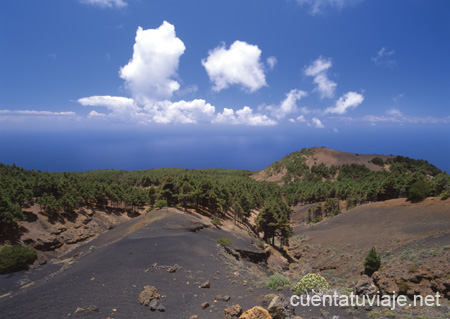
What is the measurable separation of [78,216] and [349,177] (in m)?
113

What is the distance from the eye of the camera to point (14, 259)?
2670cm

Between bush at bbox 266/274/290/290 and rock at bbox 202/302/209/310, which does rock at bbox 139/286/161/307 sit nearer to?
rock at bbox 202/302/209/310

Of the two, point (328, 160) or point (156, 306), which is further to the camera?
point (328, 160)

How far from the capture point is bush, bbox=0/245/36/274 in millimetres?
25875

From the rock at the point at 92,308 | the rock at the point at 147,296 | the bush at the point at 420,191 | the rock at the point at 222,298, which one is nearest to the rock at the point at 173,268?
the rock at the point at 147,296

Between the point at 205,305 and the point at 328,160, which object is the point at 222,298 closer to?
the point at 205,305

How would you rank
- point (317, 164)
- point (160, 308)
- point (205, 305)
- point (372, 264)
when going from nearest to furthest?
point (160, 308)
point (205, 305)
point (372, 264)
point (317, 164)

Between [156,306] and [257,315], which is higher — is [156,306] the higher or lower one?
the lower one

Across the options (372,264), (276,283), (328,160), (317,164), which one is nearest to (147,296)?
(276,283)

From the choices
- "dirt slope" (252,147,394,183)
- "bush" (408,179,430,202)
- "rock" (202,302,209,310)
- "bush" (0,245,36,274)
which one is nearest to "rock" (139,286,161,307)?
"rock" (202,302,209,310)

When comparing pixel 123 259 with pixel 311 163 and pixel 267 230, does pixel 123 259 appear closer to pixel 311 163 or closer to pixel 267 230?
pixel 267 230

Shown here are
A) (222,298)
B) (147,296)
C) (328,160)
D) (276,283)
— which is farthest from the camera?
(328,160)

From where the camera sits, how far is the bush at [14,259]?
2588 centimetres

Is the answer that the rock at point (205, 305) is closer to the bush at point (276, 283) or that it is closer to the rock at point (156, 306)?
the rock at point (156, 306)
